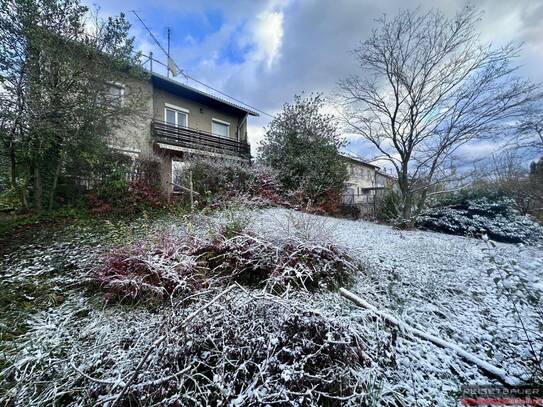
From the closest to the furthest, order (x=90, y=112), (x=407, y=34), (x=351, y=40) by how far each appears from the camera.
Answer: (x=90, y=112)
(x=407, y=34)
(x=351, y=40)

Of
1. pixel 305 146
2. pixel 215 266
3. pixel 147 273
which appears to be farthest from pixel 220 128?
pixel 147 273

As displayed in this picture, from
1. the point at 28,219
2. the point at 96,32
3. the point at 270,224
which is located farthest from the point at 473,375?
the point at 96,32

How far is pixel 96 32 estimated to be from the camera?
5676 mm

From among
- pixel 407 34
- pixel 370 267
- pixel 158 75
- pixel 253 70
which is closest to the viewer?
pixel 370 267

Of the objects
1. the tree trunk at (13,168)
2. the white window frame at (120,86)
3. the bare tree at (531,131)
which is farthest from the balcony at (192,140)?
the bare tree at (531,131)

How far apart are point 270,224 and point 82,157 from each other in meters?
5.37

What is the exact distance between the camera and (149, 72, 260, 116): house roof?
32.6ft

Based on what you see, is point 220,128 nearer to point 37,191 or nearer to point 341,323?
point 37,191

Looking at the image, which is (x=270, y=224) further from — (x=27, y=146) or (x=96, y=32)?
(x=96, y=32)

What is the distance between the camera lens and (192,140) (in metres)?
10.6

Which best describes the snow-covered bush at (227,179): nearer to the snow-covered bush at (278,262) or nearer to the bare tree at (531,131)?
the snow-covered bush at (278,262)

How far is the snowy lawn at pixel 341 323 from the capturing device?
1.52 m

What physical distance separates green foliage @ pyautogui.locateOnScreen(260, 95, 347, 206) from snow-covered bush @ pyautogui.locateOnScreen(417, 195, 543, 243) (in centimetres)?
377

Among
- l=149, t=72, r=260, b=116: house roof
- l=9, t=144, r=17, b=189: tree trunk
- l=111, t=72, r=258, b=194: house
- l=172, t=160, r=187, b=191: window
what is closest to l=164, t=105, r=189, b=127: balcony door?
l=111, t=72, r=258, b=194: house
